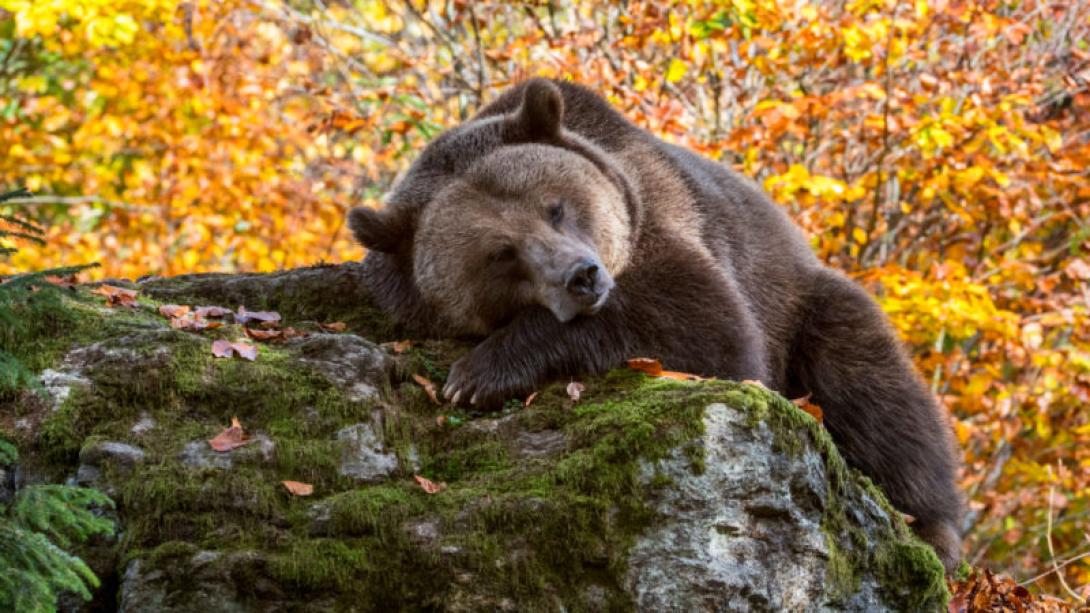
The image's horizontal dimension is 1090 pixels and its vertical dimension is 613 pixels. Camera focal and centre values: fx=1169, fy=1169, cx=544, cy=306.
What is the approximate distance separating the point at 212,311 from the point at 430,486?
5.86 ft

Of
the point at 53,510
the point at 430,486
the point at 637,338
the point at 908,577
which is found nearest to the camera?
the point at 53,510

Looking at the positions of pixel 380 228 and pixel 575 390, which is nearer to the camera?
pixel 575 390

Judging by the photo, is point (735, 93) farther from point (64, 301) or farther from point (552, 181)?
point (64, 301)

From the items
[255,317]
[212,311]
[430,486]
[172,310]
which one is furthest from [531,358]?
[172,310]

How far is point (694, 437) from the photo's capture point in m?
3.87

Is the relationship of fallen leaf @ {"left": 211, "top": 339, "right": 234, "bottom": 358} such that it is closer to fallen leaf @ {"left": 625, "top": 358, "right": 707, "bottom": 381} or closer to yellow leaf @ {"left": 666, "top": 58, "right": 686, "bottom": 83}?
fallen leaf @ {"left": 625, "top": 358, "right": 707, "bottom": 381}

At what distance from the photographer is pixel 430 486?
399cm

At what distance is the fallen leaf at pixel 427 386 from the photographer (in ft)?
15.5

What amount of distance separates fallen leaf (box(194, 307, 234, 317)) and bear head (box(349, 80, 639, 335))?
0.72m

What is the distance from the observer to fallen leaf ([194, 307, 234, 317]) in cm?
523

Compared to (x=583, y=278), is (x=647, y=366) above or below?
below

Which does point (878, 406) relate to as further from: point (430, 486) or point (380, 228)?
point (430, 486)

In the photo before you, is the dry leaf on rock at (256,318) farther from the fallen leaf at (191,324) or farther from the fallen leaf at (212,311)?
the fallen leaf at (191,324)

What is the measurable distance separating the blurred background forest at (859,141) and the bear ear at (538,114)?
3.22 m
